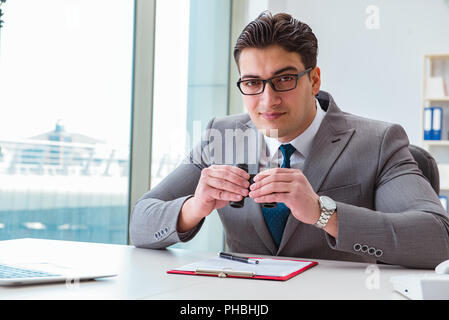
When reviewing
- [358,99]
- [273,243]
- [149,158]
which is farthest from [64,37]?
[358,99]

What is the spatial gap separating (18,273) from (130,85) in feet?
6.14

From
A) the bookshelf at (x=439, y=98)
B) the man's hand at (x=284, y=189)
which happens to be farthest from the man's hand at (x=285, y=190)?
the bookshelf at (x=439, y=98)

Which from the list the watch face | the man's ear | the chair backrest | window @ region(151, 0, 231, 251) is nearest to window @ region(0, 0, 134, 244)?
window @ region(151, 0, 231, 251)

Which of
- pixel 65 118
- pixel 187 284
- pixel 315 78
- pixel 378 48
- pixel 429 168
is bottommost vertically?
pixel 187 284

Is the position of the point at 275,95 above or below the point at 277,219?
above

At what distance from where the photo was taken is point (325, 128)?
1.67m

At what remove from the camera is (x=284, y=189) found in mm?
1266

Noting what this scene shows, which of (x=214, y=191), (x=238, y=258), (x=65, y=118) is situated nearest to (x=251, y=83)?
(x=214, y=191)

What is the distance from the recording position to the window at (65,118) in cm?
210

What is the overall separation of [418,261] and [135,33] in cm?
205

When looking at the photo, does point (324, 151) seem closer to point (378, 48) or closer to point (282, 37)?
point (282, 37)

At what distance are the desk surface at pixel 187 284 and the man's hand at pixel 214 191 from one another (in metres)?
0.12

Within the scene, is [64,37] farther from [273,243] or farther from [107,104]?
[273,243]

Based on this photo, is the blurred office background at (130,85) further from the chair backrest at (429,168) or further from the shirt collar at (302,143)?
the chair backrest at (429,168)
